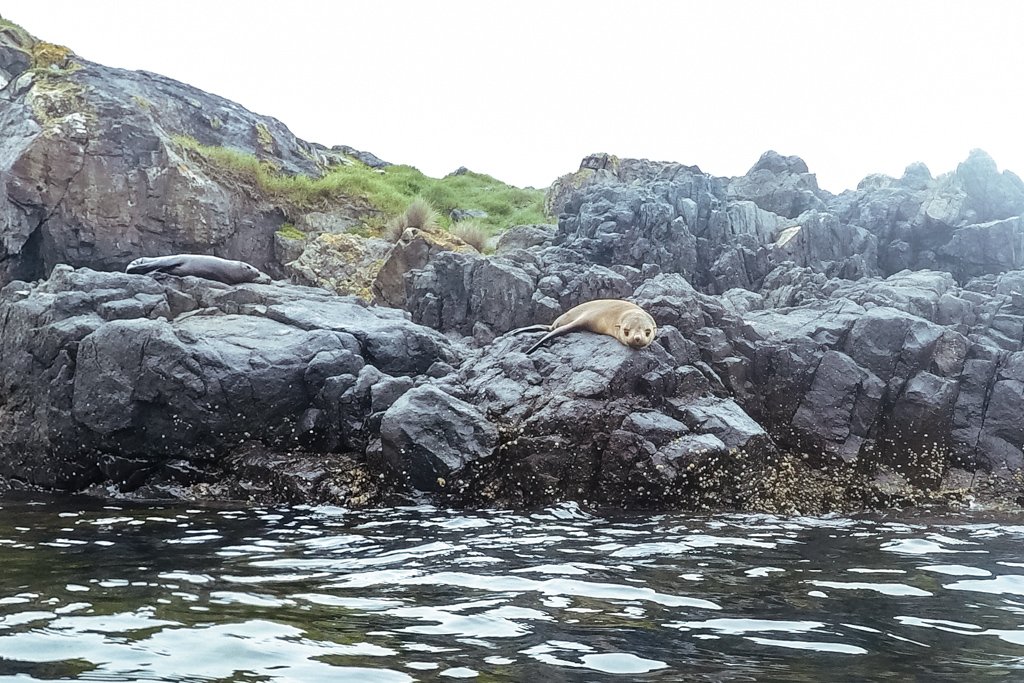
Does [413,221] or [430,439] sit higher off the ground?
[413,221]

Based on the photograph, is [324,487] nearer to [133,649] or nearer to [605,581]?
[605,581]

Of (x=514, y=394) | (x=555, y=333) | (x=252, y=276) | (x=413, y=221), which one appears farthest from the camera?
(x=413, y=221)

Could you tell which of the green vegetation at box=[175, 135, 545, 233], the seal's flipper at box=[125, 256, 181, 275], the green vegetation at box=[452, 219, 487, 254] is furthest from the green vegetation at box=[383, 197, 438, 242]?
the seal's flipper at box=[125, 256, 181, 275]

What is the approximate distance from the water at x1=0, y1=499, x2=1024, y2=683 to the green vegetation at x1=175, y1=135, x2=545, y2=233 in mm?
17142

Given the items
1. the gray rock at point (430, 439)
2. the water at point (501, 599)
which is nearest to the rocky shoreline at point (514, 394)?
the gray rock at point (430, 439)

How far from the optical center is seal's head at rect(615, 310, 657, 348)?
31.9ft

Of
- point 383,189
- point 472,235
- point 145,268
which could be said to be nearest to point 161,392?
point 145,268

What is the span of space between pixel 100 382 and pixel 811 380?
27.9 feet

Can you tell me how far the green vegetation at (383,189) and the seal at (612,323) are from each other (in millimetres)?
14027

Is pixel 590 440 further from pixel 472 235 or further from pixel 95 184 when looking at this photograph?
pixel 95 184

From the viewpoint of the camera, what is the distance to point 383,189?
27.3 m

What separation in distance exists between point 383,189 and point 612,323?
18.4 m

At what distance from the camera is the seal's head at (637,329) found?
31.9 ft

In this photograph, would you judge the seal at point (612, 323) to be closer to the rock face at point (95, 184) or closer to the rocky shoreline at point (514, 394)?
the rocky shoreline at point (514, 394)
